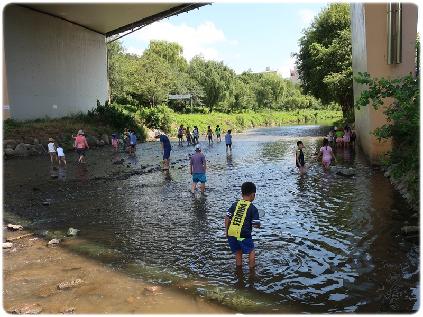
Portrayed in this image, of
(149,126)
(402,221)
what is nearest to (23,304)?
(402,221)

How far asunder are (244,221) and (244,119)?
60.1 m

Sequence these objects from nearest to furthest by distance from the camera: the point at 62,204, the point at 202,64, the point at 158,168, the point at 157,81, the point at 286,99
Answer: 1. the point at 62,204
2. the point at 158,168
3. the point at 157,81
4. the point at 202,64
5. the point at 286,99

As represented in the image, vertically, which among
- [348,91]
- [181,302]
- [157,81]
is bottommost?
[181,302]

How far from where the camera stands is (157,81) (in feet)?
186

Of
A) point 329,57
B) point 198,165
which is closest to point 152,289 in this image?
point 198,165

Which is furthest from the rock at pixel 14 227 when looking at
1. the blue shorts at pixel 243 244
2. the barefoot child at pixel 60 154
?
the barefoot child at pixel 60 154

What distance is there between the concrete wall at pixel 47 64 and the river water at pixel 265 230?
1560cm

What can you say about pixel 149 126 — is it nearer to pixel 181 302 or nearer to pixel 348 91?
pixel 348 91

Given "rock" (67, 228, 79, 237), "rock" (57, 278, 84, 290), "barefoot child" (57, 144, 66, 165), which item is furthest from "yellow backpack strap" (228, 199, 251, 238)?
→ "barefoot child" (57, 144, 66, 165)

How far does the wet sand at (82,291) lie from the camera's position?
529 cm

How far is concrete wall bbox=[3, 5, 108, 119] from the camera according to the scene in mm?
29531

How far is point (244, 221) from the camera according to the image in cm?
607

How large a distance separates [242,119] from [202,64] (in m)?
13.5

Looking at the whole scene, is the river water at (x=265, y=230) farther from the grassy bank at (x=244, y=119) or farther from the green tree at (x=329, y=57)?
the grassy bank at (x=244, y=119)
